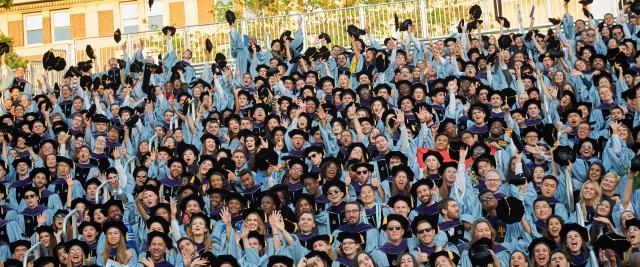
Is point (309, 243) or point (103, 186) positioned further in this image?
point (103, 186)

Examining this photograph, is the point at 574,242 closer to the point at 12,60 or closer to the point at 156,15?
the point at 12,60

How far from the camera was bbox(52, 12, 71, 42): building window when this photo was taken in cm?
3362

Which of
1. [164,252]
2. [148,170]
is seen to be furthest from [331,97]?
[164,252]

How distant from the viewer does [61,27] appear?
33781 mm

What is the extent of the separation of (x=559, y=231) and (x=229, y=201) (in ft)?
10.9

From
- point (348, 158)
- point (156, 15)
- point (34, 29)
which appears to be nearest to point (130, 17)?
point (156, 15)

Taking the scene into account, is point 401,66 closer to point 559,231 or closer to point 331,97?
point 331,97

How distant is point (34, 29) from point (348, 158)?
24094 mm

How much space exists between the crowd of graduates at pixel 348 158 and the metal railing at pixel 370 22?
2181 millimetres

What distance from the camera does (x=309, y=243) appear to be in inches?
389

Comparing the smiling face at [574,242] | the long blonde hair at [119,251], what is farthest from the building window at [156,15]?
the smiling face at [574,242]

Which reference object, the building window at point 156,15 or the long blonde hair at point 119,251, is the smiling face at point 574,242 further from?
the building window at point 156,15

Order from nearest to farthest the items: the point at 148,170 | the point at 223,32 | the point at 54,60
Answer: the point at 148,170, the point at 54,60, the point at 223,32

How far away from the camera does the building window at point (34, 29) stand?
1325 inches
